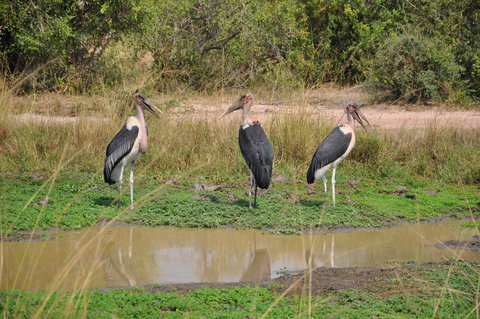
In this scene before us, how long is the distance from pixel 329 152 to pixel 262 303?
350 cm

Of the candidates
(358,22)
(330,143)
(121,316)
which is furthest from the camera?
(358,22)

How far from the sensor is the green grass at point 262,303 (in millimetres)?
4301

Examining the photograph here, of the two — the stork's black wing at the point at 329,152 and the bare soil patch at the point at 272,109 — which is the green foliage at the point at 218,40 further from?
the stork's black wing at the point at 329,152

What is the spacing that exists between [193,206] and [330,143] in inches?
66.0

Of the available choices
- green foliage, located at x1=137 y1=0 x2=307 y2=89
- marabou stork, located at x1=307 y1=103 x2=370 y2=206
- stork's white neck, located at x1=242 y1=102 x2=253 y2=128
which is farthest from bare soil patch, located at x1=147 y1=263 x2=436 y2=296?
green foliage, located at x1=137 y1=0 x2=307 y2=89

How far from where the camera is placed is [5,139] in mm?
9266

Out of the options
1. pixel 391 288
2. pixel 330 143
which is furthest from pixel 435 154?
pixel 391 288

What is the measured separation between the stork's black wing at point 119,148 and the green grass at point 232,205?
35 cm

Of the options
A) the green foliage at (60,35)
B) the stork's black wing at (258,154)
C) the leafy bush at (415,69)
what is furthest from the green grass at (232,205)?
the leafy bush at (415,69)

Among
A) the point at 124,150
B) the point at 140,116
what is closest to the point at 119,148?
the point at 124,150

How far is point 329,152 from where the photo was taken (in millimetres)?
7832

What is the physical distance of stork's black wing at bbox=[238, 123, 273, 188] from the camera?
288 inches

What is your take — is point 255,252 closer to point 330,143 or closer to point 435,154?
point 330,143

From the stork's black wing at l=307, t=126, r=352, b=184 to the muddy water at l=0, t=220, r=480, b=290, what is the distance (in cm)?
113
